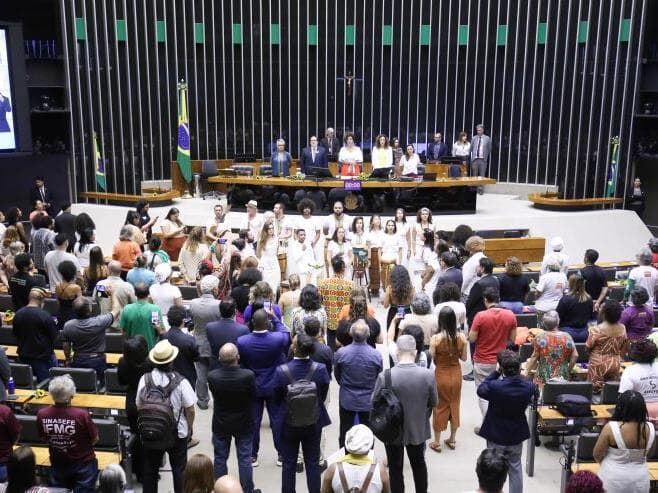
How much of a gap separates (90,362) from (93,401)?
611mm

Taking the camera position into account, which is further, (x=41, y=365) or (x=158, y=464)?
(x=41, y=365)

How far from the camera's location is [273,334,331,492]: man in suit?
4855 millimetres

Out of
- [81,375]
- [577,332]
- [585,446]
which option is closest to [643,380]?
[585,446]

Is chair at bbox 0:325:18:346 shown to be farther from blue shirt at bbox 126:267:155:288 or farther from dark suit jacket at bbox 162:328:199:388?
dark suit jacket at bbox 162:328:199:388

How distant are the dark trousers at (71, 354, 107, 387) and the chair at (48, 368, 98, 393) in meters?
0.28

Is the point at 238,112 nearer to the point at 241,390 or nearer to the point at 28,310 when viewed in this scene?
the point at 28,310

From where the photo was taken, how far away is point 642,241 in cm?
1480

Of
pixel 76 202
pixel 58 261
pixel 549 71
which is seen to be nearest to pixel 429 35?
pixel 549 71

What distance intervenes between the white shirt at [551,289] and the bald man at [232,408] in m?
3.89

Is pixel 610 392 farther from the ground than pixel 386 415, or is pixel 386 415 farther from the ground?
pixel 386 415

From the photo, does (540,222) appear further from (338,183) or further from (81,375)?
(81,375)

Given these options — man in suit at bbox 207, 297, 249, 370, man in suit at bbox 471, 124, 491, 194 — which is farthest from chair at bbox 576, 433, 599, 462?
man in suit at bbox 471, 124, 491, 194

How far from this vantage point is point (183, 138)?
16.0 metres

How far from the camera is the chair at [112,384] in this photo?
5.87 metres
